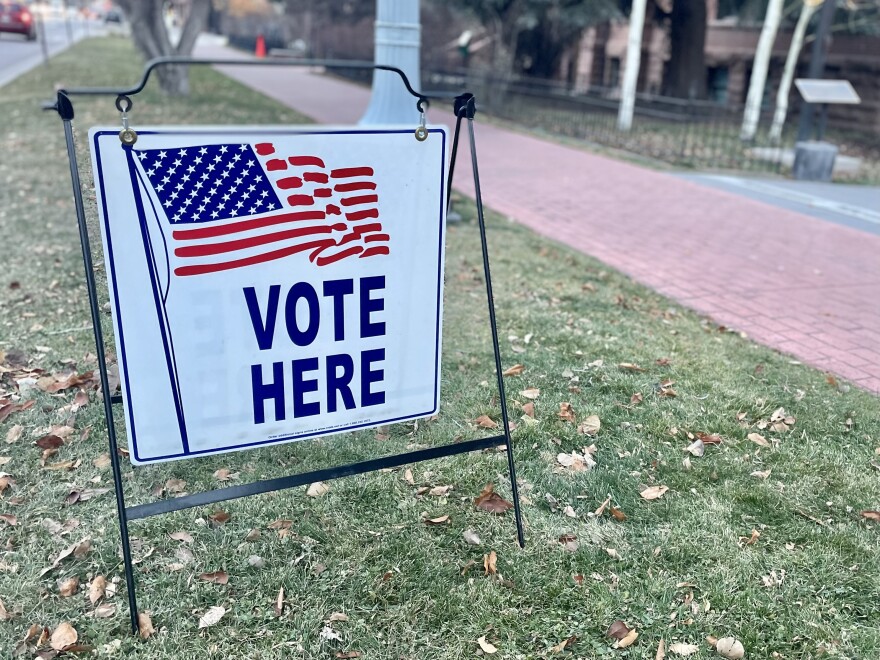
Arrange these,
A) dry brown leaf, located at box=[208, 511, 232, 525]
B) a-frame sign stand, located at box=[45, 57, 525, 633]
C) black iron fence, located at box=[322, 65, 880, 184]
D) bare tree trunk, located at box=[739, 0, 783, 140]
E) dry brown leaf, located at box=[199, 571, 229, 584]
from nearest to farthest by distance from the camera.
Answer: a-frame sign stand, located at box=[45, 57, 525, 633] < dry brown leaf, located at box=[199, 571, 229, 584] < dry brown leaf, located at box=[208, 511, 232, 525] < black iron fence, located at box=[322, 65, 880, 184] < bare tree trunk, located at box=[739, 0, 783, 140]

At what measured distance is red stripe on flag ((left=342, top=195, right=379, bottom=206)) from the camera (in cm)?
247

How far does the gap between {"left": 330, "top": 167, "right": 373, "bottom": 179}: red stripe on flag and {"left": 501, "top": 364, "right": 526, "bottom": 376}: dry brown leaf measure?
2043 mm

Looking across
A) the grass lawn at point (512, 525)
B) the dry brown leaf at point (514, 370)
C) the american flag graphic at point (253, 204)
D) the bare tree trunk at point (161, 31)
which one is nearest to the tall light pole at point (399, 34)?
the grass lawn at point (512, 525)

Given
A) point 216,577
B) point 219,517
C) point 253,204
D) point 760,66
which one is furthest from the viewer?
point 760,66

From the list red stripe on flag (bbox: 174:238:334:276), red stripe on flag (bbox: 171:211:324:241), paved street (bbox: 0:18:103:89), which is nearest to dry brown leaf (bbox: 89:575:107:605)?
red stripe on flag (bbox: 174:238:334:276)

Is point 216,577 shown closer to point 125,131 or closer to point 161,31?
point 125,131

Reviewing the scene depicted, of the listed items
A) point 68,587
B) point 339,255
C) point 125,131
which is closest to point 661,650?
point 339,255

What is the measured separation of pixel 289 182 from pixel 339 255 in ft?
0.96

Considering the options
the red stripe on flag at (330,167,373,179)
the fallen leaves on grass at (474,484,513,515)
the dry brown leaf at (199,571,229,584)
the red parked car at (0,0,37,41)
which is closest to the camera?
the red stripe on flag at (330,167,373,179)

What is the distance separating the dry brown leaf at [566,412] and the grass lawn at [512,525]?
36 millimetres

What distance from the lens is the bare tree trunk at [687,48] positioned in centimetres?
2142

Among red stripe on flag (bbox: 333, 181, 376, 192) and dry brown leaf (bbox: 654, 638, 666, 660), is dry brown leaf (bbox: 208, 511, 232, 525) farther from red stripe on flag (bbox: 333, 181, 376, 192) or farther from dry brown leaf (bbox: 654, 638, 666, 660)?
dry brown leaf (bbox: 654, 638, 666, 660)

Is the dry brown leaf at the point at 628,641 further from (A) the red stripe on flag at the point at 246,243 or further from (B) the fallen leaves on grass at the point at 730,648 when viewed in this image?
(A) the red stripe on flag at the point at 246,243

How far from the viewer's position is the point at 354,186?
2457 millimetres
